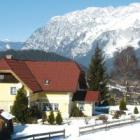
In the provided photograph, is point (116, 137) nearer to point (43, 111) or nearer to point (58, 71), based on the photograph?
point (43, 111)

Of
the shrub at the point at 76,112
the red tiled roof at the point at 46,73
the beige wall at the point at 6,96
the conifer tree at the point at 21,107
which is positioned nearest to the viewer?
the conifer tree at the point at 21,107

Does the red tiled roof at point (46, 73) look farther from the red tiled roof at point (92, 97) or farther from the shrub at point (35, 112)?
the red tiled roof at point (92, 97)

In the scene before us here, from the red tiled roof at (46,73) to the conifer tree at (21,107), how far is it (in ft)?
10.1

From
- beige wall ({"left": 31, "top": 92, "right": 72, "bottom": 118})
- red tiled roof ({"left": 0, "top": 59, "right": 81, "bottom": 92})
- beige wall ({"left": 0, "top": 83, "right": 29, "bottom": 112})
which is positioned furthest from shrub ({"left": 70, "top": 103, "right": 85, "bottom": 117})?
beige wall ({"left": 0, "top": 83, "right": 29, "bottom": 112})

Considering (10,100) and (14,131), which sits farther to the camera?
(10,100)

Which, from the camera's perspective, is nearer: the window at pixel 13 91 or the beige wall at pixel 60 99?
the window at pixel 13 91

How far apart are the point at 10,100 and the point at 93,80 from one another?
21136 millimetres

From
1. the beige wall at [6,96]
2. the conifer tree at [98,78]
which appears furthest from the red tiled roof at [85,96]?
the conifer tree at [98,78]

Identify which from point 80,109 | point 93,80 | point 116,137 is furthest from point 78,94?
point 116,137

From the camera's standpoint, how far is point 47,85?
7050 centimetres

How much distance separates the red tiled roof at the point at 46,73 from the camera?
222 ft

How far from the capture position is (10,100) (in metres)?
66.9

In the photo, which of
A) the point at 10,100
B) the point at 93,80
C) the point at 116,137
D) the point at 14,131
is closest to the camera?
the point at 116,137

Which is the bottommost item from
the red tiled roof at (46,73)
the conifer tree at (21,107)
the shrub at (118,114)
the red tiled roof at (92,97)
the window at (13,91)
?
the shrub at (118,114)
